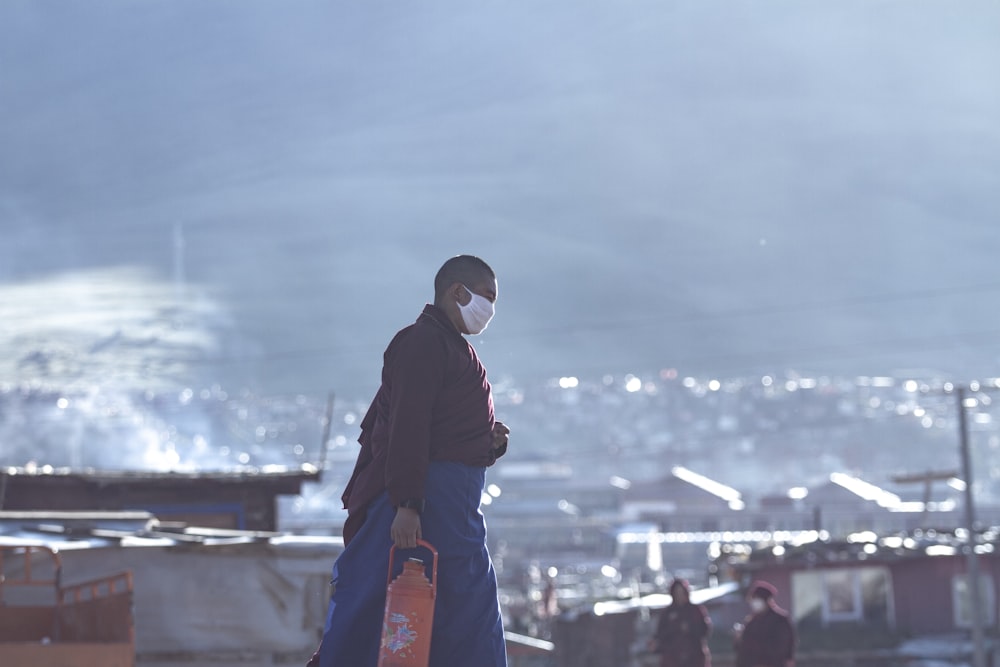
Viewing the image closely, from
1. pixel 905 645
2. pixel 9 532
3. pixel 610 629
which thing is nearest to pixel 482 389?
pixel 9 532

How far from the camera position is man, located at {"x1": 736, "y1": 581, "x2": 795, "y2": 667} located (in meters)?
12.2

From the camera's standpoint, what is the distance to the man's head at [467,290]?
209 inches

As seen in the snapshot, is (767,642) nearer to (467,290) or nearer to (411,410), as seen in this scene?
(467,290)

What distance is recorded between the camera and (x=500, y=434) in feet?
17.4

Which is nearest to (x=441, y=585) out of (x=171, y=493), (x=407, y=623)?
(x=407, y=623)

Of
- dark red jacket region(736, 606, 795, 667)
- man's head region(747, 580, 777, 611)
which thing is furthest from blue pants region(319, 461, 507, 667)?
man's head region(747, 580, 777, 611)

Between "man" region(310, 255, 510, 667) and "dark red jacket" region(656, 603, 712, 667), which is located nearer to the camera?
"man" region(310, 255, 510, 667)

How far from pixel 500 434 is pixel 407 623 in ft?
2.94

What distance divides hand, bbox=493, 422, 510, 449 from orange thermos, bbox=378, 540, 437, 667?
0.72 metres

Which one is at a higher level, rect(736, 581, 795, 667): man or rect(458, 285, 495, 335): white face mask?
rect(458, 285, 495, 335): white face mask

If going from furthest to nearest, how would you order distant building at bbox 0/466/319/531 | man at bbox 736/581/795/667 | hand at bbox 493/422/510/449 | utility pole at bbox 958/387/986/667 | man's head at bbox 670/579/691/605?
utility pole at bbox 958/387/986/667 < distant building at bbox 0/466/319/531 < man's head at bbox 670/579/691/605 < man at bbox 736/581/795/667 < hand at bbox 493/422/510/449

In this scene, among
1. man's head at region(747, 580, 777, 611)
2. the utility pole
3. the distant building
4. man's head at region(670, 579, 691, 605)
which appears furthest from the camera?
the utility pole

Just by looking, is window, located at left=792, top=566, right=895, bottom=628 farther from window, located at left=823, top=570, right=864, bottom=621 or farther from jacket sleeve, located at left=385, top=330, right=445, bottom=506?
jacket sleeve, located at left=385, top=330, right=445, bottom=506

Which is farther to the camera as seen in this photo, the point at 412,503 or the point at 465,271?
the point at 465,271
